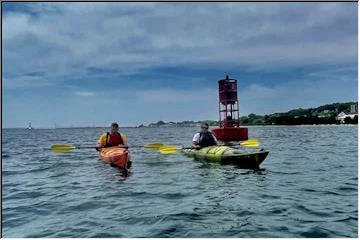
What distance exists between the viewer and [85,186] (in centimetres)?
1186

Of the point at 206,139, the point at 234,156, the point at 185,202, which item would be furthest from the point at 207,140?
the point at 185,202

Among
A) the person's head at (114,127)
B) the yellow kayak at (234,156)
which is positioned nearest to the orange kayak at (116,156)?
the person's head at (114,127)

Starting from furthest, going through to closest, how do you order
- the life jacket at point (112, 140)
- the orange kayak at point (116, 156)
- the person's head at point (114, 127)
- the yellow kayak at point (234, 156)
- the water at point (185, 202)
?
the life jacket at point (112, 140) → the person's head at point (114, 127) → the orange kayak at point (116, 156) → the yellow kayak at point (234, 156) → the water at point (185, 202)

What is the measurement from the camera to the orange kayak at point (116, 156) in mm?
14633

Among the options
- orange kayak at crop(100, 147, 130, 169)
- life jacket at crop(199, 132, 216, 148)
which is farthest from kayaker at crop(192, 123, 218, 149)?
orange kayak at crop(100, 147, 130, 169)

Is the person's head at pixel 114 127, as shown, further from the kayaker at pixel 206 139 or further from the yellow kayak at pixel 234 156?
the yellow kayak at pixel 234 156

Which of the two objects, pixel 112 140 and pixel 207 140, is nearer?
pixel 112 140

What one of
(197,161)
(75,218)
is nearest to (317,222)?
(75,218)

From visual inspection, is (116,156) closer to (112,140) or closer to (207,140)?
(112,140)

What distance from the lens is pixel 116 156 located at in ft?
49.4

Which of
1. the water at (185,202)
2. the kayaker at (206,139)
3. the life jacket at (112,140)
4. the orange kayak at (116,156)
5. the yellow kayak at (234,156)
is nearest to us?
the water at (185,202)

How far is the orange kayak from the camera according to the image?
14.6 meters

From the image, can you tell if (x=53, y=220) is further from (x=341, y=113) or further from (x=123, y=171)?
(x=341, y=113)

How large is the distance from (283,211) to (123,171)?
26.0 ft
